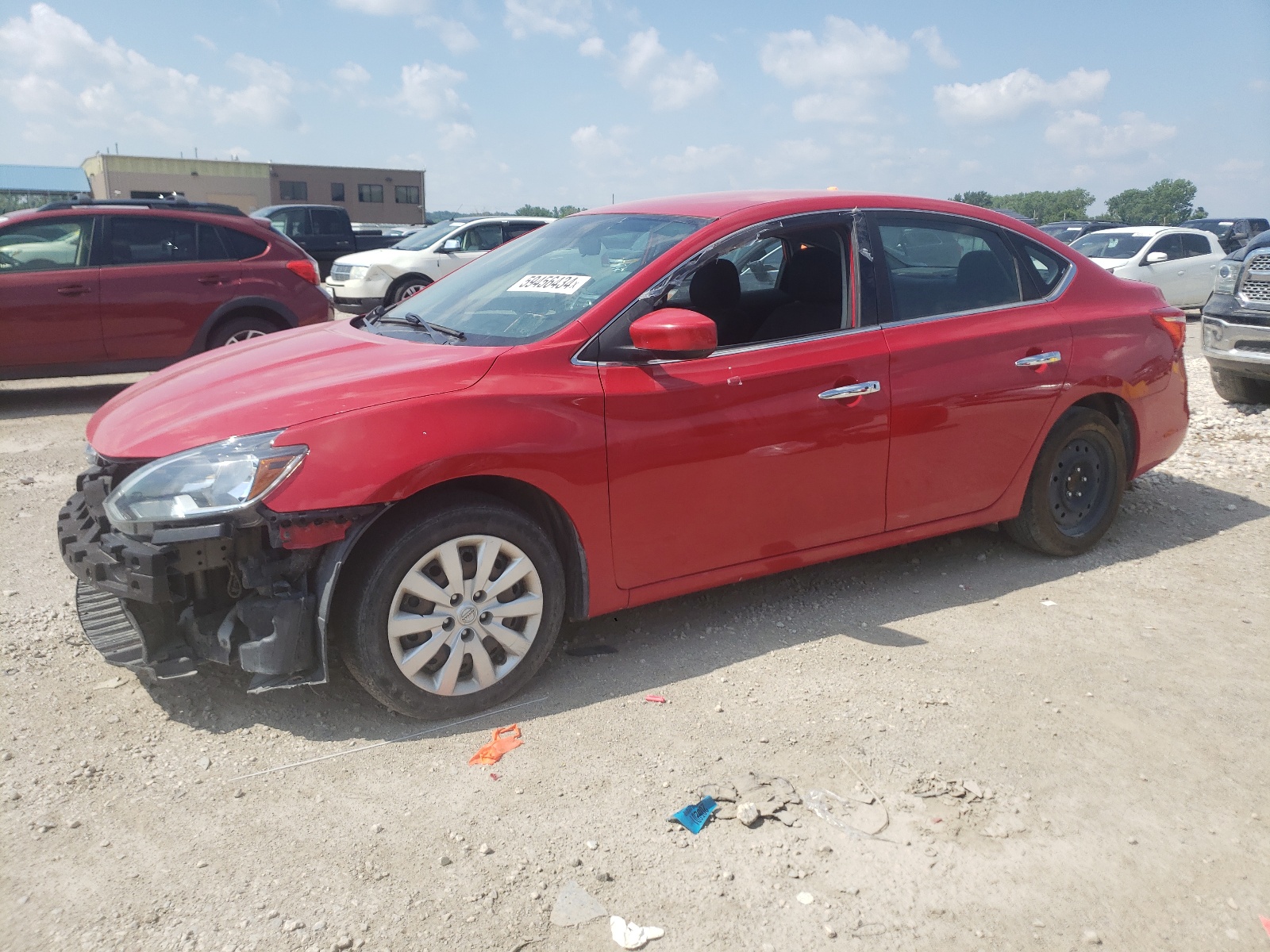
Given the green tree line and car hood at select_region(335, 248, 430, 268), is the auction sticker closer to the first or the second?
car hood at select_region(335, 248, 430, 268)

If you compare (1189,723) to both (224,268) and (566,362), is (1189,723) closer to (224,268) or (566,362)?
(566,362)

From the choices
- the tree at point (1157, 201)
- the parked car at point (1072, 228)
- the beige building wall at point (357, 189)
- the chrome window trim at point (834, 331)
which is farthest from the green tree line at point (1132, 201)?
the chrome window trim at point (834, 331)

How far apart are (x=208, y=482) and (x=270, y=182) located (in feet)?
238

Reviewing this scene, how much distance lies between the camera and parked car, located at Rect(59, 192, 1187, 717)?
3.05 m

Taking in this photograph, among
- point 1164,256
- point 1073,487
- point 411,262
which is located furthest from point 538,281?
point 1164,256

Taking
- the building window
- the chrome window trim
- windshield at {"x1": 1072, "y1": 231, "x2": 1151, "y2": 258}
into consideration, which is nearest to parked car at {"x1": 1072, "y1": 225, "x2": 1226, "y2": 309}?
windshield at {"x1": 1072, "y1": 231, "x2": 1151, "y2": 258}

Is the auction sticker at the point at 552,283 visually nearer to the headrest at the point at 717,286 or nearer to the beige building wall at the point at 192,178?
the headrest at the point at 717,286

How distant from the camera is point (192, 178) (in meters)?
70.1

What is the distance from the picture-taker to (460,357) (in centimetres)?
340

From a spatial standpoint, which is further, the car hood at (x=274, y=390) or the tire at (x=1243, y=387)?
the tire at (x=1243, y=387)

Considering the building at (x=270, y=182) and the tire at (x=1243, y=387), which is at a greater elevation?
the building at (x=270, y=182)

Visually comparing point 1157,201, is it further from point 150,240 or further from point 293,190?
point 150,240

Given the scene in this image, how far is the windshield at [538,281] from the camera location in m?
3.67

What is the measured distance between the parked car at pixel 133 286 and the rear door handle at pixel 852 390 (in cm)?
644
